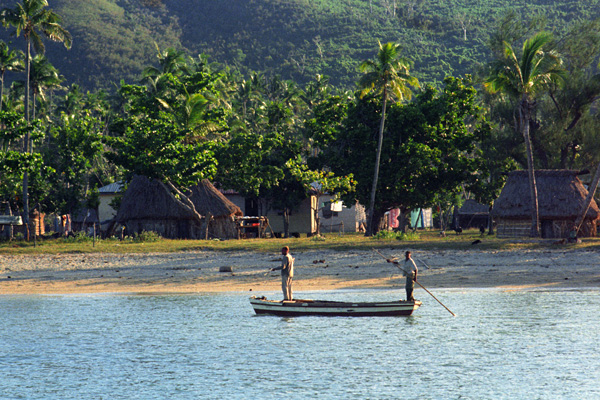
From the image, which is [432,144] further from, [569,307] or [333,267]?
[569,307]

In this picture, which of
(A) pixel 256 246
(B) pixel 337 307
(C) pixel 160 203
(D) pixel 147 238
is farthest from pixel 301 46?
(B) pixel 337 307

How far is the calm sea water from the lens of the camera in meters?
16.8

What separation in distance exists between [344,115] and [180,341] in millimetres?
33201

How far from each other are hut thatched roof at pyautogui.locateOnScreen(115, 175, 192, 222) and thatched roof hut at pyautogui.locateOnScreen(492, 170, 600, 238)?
21.7 meters

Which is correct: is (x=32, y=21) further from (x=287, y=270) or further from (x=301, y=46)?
(x=301, y=46)

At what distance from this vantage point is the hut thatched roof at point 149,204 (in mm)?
47531

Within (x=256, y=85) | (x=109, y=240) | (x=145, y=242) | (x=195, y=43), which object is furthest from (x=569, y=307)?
(x=195, y=43)

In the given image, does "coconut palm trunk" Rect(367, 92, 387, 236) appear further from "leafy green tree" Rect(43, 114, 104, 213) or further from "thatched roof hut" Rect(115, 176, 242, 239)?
"leafy green tree" Rect(43, 114, 104, 213)

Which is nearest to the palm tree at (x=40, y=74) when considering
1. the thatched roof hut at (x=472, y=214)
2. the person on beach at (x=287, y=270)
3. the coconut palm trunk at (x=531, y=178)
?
the coconut palm trunk at (x=531, y=178)

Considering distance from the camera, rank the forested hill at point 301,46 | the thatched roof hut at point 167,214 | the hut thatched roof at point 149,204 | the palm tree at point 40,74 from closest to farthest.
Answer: the hut thatched roof at point 149,204, the thatched roof hut at point 167,214, the palm tree at point 40,74, the forested hill at point 301,46

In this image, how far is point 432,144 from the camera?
164ft

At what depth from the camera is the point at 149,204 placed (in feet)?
157

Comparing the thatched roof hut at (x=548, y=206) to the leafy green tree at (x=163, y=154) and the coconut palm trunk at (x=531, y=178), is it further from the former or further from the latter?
the leafy green tree at (x=163, y=154)

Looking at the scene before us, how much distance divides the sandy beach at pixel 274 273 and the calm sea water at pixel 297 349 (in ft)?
2.95
